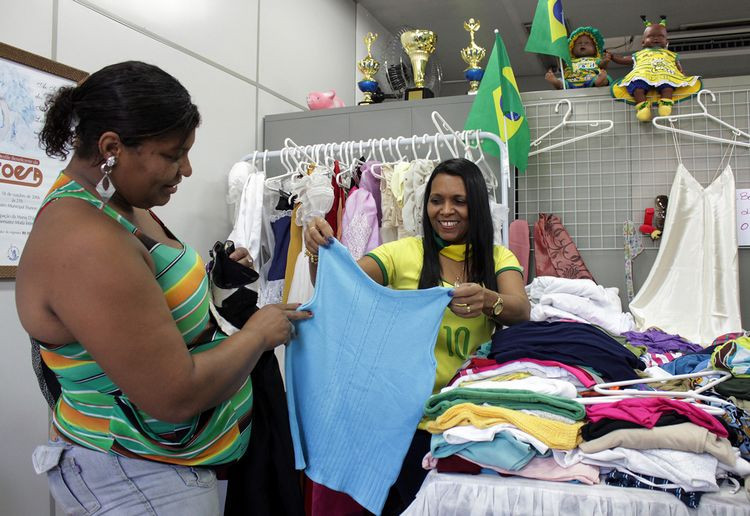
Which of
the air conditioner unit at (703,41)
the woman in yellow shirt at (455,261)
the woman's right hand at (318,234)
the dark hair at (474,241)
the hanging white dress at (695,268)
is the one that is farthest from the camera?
the air conditioner unit at (703,41)

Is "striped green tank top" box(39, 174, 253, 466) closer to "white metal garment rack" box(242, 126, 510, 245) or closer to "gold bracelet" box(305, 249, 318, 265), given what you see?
"gold bracelet" box(305, 249, 318, 265)

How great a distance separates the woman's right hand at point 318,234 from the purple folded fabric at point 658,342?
1.28 meters

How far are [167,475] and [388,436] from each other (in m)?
0.53

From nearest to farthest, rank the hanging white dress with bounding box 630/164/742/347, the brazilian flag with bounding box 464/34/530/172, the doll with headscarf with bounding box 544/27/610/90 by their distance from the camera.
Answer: the brazilian flag with bounding box 464/34/530/172
the hanging white dress with bounding box 630/164/742/347
the doll with headscarf with bounding box 544/27/610/90

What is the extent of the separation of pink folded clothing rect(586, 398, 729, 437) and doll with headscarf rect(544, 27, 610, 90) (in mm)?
2525

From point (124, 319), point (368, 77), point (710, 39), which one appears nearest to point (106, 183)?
point (124, 319)

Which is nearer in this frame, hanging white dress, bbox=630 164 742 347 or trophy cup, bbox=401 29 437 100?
hanging white dress, bbox=630 164 742 347

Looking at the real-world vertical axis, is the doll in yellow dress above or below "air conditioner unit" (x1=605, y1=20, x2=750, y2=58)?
below

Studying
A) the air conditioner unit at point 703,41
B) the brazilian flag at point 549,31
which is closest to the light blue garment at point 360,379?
the brazilian flag at point 549,31

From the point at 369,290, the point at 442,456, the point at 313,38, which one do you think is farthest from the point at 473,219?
the point at 313,38

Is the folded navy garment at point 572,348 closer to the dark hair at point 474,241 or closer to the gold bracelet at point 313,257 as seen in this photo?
the dark hair at point 474,241

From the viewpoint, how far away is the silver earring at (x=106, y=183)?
1039mm

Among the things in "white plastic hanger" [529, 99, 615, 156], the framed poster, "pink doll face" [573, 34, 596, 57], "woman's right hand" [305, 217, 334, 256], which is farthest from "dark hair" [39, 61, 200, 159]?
"pink doll face" [573, 34, 596, 57]

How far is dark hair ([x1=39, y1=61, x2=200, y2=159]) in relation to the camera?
103 centimetres
